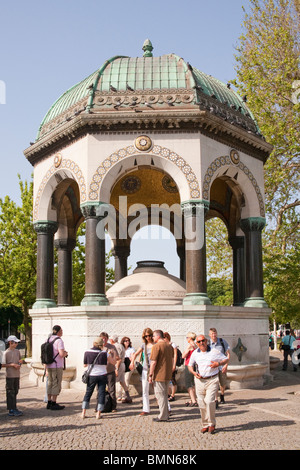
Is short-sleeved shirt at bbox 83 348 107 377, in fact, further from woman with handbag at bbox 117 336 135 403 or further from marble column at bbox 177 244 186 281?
marble column at bbox 177 244 186 281

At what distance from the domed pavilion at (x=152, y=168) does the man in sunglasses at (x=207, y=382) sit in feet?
15.0

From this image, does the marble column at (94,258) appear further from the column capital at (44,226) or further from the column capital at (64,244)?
the column capital at (64,244)

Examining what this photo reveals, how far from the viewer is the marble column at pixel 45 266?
1598 centimetres

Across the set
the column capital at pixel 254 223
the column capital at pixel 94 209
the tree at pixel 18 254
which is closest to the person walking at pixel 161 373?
the column capital at pixel 94 209

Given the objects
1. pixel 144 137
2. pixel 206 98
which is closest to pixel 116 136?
pixel 144 137

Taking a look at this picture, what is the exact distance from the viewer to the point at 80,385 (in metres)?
13.3

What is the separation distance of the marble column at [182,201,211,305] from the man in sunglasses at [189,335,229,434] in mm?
4864

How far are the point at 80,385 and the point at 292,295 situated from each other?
15195 millimetres

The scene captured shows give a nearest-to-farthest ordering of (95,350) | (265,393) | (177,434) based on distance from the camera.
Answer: (177,434)
(95,350)
(265,393)

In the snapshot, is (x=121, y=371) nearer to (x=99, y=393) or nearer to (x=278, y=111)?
→ (x=99, y=393)

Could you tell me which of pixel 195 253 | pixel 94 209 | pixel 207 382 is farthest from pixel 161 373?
pixel 94 209

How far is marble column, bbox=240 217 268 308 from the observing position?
52.0 feet
